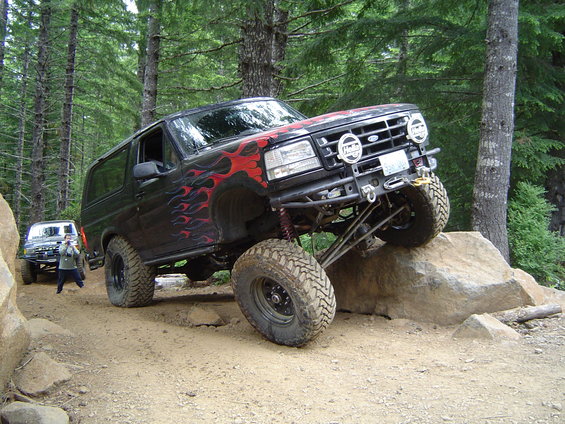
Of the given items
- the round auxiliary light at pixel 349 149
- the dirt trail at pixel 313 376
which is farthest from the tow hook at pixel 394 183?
the dirt trail at pixel 313 376

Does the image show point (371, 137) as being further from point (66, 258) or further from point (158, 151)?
point (66, 258)

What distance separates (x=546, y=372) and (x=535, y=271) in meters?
4.89

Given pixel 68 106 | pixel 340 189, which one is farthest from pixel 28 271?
pixel 340 189

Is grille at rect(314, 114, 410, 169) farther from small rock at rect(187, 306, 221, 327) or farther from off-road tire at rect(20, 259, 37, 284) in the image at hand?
off-road tire at rect(20, 259, 37, 284)

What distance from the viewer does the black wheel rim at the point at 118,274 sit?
23.7ft

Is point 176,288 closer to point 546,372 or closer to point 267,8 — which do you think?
point 267,8

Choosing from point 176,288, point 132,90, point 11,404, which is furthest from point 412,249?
point 132,90

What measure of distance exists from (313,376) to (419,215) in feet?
7.85

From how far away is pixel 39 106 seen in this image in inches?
851

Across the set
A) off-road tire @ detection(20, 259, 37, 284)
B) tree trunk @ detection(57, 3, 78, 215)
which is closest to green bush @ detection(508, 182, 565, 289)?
off-road tire @ detection(20, 259, 37, 284)

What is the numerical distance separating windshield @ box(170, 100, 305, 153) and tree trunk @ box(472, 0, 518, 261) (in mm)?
3132

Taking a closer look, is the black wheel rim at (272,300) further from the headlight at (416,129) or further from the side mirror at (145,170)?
the headlight at (416,129)

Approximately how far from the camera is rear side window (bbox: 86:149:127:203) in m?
6.85

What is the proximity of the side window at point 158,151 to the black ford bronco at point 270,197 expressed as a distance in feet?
0.06
